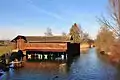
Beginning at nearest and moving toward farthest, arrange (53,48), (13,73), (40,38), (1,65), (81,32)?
1. (13,73)
2. (1,65)
3. (53,48)
4. (40,38)
5. (81,32)

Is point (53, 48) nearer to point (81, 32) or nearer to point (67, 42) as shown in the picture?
point (67, 42)

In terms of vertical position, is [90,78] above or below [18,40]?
below

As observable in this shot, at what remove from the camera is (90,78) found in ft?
110

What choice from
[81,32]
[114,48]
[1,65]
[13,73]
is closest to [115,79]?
[13,73]

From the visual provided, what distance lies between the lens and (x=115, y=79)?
32.2m

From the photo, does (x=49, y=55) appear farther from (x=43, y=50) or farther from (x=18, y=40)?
(x=18, y=40)

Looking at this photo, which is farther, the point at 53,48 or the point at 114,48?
the point at 53,48

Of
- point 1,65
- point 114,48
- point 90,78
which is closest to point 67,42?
point 114,48

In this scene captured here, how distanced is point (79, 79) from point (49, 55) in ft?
108

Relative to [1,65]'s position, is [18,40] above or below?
above

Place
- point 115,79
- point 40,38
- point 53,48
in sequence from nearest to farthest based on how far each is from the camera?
1. point 115,79
2. point 53,48
3. point 40,38

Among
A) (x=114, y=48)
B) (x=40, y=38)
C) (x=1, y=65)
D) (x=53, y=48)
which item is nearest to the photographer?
(x=1, y=65)

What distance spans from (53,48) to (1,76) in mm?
30670

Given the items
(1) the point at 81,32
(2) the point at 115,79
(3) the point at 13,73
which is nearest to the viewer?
(2) the point at 115,79
